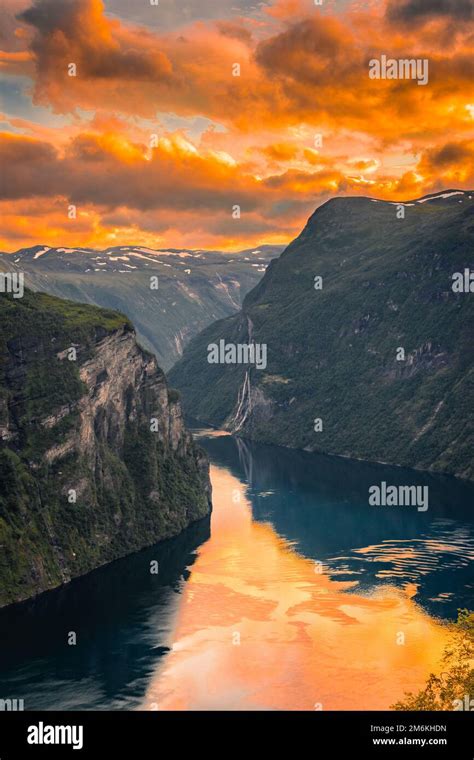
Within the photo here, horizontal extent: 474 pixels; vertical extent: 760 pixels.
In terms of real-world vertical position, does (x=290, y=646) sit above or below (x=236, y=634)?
below

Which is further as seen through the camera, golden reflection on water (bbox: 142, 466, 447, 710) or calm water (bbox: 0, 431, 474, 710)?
calm water (bbox: 0, 431, 474, 710)

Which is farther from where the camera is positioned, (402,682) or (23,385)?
(23,385)

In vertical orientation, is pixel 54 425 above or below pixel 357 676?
above

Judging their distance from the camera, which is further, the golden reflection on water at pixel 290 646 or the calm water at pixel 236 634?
the calm water at pixel 236 634

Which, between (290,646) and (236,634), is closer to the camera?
(290,646)

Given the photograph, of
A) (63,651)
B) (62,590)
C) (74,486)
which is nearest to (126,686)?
(63,651)
